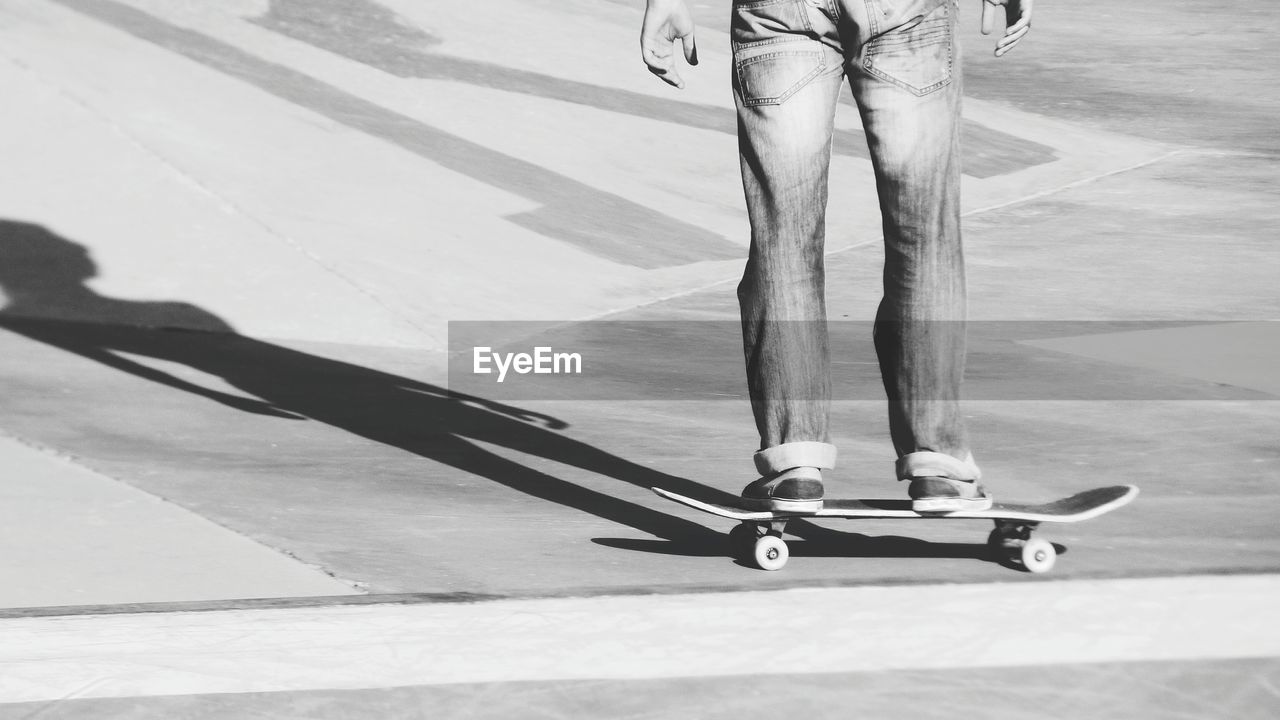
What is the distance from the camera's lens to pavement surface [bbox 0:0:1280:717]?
346 centimetres

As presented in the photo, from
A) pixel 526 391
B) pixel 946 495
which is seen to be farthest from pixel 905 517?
pixel 526 391

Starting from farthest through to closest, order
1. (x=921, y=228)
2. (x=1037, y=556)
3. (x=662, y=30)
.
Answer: (x=662, y=30)
(x=921, y=228)
(x=1037, y=556)

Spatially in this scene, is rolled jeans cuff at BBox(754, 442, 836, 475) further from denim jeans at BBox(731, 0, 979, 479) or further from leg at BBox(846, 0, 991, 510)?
leg at BBox(846, 0, 991, 510)

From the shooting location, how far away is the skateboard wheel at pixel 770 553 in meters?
4.15

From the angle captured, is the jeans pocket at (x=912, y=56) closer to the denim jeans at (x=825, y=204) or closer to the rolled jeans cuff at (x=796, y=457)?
the denim jeans at (x=825, y=204)

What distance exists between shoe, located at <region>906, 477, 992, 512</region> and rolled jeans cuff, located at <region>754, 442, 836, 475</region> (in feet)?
0.72

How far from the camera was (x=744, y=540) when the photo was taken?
4.24m

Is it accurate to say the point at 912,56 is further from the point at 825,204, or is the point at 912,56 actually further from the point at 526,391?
the point at 526,391

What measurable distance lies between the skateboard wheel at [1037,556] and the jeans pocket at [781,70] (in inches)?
48.3

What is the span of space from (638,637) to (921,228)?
1.32 metres

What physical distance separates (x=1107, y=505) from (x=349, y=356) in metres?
4.00

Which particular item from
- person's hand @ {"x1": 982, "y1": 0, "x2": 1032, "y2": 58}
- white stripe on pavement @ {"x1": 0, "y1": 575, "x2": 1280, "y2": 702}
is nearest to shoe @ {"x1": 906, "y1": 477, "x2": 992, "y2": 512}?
white stripe on pavement @ {"x1": 0, "y1": 575, "x2": 1280, "y2": 702}

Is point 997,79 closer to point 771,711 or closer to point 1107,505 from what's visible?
point 1107,505

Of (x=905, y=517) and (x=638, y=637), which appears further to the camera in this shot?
(x=905, y=517)
